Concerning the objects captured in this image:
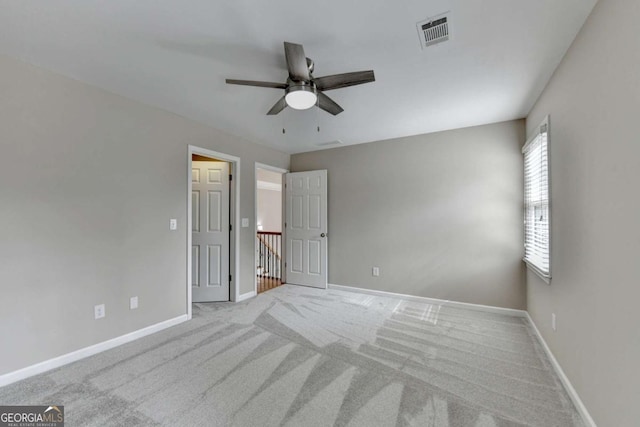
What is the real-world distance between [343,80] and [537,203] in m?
2.41

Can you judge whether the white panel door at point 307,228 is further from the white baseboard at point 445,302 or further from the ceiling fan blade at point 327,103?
the ceiling fan blade at point 327,103

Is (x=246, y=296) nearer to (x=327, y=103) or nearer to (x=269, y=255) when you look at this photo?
(x=269, y=255)

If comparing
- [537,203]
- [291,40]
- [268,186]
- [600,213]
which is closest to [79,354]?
[291,40]

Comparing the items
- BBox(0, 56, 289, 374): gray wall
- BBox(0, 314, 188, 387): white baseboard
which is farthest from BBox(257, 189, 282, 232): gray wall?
BBox(0, 314, 188, 387): white baseboard

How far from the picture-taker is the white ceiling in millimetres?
1589

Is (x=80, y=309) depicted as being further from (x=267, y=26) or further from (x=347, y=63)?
(x=347, y=63)

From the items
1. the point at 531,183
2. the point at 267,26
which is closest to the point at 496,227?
the point at 531,183

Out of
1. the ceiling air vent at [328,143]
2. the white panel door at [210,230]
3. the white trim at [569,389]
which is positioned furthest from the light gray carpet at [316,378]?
the ceiling air vent at [328,143]

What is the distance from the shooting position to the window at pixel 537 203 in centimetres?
238

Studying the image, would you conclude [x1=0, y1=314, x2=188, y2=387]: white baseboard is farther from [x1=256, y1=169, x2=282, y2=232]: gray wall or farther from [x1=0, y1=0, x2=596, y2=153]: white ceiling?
[x1=256, y1=169, x2=282, y2=232]: gray wall

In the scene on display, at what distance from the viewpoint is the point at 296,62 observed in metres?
1.74

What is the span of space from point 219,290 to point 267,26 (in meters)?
3.54

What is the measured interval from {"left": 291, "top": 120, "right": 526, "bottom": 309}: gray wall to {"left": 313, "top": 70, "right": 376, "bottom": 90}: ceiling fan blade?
2.38 m

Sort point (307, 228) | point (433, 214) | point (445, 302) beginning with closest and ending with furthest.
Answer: point (445, 302) → point (433, 214) → point (307, 228)
